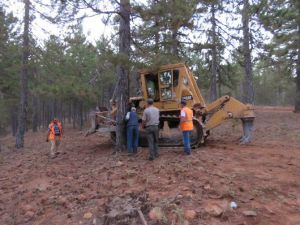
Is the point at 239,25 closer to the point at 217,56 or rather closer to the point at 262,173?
the point at 217,56

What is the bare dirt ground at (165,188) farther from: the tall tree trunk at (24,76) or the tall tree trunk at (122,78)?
the tall tree trunk at (24,76)

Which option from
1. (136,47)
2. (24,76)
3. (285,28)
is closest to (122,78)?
(136,47)

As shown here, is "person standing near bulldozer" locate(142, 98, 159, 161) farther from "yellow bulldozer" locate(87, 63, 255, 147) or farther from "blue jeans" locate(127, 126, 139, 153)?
"yellow bulldozer" locate(87, 63, 255, 147)

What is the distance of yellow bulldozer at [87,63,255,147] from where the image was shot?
1273 centimetres

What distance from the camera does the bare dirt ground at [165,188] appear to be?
6.04 meters

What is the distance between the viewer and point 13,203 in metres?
8.30

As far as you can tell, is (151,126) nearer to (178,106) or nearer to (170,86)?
(178,106)

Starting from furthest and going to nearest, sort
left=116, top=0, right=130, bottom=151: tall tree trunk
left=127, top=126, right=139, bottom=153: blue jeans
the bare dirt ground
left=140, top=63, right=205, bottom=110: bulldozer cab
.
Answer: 1. left=140, top=63, right=205, bottom=110: bulldozer cab
2. left=116, top=0, right=130, bottom=151: tall tree trunk
3. left=127, top=126, right=139, bottom=153: blue jeans
4. the bare dirt ground

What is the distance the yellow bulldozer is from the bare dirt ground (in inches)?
35.4

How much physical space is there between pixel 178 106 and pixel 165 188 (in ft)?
19.4

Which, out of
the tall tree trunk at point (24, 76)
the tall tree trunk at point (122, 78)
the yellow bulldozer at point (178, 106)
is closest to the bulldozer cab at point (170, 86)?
the yellow bulldozer at point (178, 106)

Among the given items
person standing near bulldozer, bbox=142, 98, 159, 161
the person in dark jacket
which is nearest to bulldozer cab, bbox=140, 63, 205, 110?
the person in dark jacket

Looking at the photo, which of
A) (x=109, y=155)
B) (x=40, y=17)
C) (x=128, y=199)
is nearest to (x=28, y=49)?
(x=40, y=17)

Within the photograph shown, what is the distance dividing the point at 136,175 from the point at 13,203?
9.95 ft
